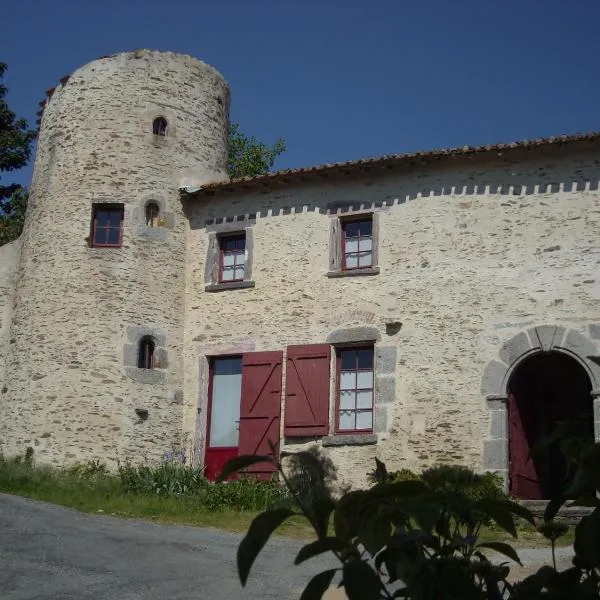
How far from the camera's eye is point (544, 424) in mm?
15195

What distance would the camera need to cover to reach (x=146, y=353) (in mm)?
15570

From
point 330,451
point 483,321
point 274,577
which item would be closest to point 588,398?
point 483,321

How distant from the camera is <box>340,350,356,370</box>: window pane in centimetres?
1477

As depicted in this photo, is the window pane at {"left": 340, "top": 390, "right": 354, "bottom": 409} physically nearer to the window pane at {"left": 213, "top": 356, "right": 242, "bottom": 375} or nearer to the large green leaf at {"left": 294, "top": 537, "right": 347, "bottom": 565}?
the window pane at {"left": 213, "top": 356, "right": 242, "bottom": 375}

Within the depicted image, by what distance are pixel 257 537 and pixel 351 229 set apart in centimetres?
1422

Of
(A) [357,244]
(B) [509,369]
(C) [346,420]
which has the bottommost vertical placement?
(C) [346,420]

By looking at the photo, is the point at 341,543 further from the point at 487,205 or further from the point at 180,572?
the point at 487,205

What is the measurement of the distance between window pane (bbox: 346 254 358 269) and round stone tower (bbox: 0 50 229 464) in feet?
9.69

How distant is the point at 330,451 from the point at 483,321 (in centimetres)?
304

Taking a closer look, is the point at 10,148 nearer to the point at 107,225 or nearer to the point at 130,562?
the point at 107,225

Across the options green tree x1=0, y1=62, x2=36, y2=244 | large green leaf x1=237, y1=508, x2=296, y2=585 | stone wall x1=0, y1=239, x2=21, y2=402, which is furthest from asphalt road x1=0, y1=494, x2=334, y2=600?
green tree x1=0, y1=62, x2=36, y2=244

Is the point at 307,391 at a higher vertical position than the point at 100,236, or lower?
lower

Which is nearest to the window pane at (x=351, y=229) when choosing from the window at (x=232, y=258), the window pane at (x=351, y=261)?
the window pane at (x=351, y=261)

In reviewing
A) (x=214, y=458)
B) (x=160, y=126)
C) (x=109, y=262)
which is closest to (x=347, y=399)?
(x=214, y=458)
